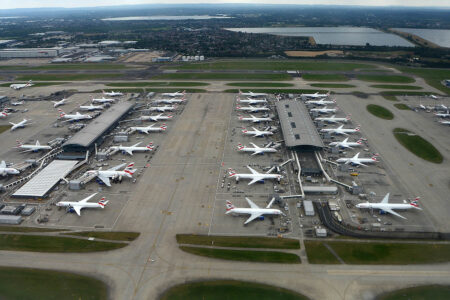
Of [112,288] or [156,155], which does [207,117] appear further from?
[112,288]

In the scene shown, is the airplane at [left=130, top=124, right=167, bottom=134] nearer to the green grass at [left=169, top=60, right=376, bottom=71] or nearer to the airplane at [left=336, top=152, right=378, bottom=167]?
the airplane at [left=336, top=152, right=378, bottom=167]

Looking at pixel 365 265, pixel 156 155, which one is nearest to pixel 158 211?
pixel 156 155

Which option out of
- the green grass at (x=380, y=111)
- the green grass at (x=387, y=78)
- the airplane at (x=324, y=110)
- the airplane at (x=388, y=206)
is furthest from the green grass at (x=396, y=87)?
the airplane at (x=388, y=206)

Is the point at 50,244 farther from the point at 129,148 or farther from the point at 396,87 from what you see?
the point at 396,87

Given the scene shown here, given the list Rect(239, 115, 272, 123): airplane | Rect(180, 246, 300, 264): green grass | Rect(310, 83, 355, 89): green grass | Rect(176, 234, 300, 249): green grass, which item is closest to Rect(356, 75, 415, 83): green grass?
Rect(310, 83, 355, 89): green grass

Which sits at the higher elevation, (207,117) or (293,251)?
(207,117)

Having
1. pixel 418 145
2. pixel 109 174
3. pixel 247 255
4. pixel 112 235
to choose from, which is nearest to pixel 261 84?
pixel 418 145

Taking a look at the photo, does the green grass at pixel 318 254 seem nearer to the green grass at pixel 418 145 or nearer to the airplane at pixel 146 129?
the green grass at pixel 418 145
